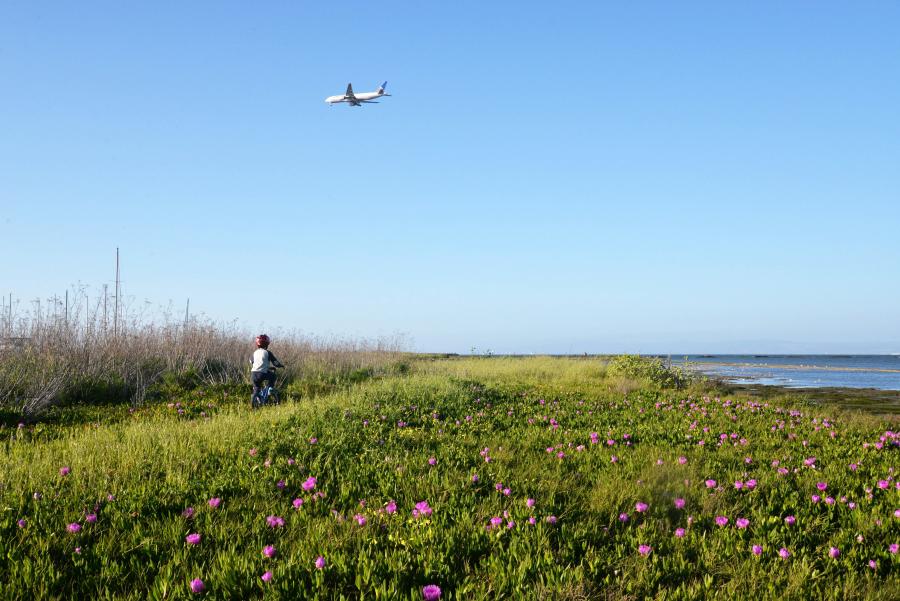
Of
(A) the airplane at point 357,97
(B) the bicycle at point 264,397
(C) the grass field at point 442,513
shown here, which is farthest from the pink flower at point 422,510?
(A) the airplane at point 357,97

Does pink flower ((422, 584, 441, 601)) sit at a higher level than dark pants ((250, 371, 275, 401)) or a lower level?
lower

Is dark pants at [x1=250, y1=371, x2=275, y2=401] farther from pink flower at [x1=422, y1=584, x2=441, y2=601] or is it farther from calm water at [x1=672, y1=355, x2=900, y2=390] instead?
calm water at [x1=672, y1=355, x2=900, y2=390]

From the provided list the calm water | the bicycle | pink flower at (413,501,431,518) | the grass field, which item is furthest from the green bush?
pink flower at (413,501,431,518)

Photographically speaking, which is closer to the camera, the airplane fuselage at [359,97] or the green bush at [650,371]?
the green bush at [650,371]

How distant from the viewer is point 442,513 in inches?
178

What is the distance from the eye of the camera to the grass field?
355 cm

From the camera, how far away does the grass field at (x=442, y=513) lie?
11.6ft

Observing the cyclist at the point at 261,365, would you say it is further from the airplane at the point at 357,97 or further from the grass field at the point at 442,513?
the airplane at the point at 357,97

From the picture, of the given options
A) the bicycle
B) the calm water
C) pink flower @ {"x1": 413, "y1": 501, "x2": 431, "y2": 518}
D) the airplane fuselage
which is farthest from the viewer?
the airplane fuselage

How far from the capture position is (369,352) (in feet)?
77.8

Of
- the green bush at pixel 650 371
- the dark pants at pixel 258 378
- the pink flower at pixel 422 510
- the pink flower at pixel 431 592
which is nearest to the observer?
the pink flower at pixel 431 592

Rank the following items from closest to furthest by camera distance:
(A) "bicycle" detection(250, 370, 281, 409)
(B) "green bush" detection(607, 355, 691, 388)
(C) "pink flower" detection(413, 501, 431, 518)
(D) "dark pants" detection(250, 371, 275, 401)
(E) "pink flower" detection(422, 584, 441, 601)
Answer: (E) "pink flower" detection(422, 584, 441, 601) → (C) "pink flower" detection(413, 501, 431, 518) → (A) "bicycle" detection(250, 370, 281, 409) → (D) "dark pants" detection(250, 371, 275, 401) → (B) "green bush" detection(607, 355, 691, 388)

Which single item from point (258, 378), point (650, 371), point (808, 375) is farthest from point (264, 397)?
point (808, 375)

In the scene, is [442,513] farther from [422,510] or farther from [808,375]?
[808,375]
